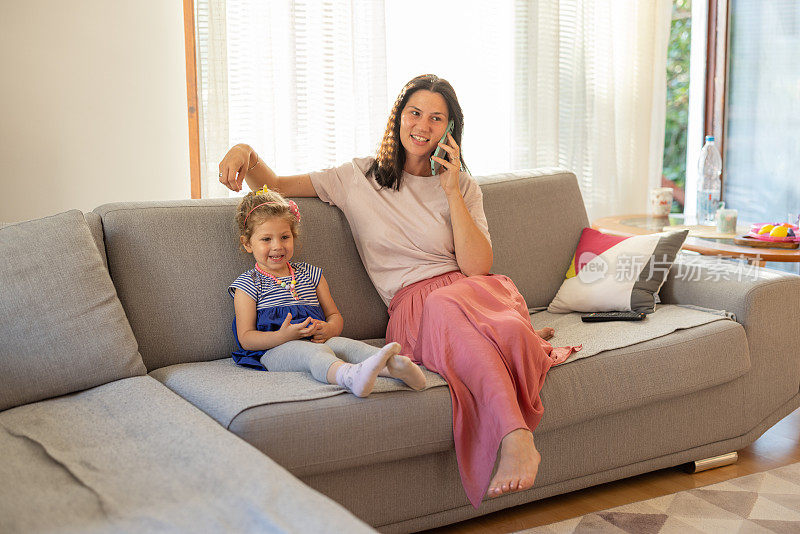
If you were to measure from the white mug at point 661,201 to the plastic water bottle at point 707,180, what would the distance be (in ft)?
0.50

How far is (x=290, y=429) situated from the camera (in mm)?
1637

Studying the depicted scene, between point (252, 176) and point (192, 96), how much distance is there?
2.23 feet

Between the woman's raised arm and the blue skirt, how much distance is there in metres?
0.37

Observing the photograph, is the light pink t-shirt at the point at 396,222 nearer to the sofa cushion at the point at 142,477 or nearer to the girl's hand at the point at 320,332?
the girl's hand at the point at 320,332

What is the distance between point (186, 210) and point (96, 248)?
1.05 feet

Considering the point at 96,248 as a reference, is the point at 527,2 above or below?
above

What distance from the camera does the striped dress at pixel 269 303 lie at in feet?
6.75

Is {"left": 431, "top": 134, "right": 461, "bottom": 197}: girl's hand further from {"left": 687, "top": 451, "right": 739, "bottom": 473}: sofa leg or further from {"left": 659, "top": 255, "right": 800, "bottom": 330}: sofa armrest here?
{"left": 687, "top": 451, "right": 739, "bottom": 473}: sofa leg

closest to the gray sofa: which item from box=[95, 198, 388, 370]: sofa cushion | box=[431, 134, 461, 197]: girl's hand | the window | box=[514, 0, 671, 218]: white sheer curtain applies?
box=[95, 198, 388, 370]: sofa cushion

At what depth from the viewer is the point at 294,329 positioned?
1.99 meters

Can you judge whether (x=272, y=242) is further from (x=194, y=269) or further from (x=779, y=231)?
(x=779, y=231)

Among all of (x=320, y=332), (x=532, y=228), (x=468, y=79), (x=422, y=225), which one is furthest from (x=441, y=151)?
(x=468, y=79)

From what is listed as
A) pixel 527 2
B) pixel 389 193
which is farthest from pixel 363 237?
pixel 527 2

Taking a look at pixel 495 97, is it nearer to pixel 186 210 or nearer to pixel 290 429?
pixel 186 210
